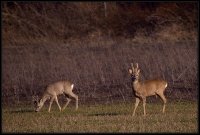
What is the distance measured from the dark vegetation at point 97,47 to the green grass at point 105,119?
5.88 feet

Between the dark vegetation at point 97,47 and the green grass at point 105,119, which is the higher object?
the dark vegetation at point 97,47

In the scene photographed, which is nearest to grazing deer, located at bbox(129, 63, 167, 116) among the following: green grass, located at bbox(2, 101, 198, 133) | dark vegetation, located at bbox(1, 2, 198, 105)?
green grass, located at bbox(2, 101, 198, 133)

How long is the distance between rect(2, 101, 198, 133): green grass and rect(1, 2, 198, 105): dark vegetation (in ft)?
5.88

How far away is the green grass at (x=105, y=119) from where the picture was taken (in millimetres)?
11938

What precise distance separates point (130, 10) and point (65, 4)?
11.3ft

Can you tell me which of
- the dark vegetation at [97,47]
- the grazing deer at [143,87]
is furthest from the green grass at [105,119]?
the dark vegetation at [97,47]

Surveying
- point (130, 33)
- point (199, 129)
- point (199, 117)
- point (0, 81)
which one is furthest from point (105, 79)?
point (130, 33)

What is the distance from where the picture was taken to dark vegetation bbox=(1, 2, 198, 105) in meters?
19.9

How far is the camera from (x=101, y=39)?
30.9 metres

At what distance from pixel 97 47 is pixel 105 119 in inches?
607

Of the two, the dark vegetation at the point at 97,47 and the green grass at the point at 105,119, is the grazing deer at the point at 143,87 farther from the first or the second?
the dark vegetation at the point at 97,47

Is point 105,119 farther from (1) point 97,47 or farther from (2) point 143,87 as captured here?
(1) point 97,47

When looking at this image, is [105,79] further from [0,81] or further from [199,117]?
[199,117]

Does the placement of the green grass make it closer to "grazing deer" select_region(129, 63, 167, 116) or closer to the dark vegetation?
"grazing deer" select_region(129, 63, 167, 116)
